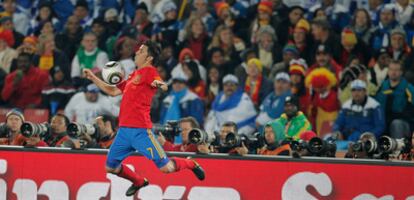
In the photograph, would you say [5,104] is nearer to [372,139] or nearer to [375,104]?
[375,104]

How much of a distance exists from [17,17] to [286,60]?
5.54 meters

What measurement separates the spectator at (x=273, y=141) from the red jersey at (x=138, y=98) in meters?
2.12

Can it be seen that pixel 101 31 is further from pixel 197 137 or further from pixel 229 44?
pixel 197 137

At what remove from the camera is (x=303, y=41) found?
1861cm

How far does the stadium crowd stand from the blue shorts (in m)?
2.39

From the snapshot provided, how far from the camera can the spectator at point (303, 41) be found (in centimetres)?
1859

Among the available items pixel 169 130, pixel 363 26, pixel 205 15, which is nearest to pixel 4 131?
pixel 169 130

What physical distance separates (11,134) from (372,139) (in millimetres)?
4463

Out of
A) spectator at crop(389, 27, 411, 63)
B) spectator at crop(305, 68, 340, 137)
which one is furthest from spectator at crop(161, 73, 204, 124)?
spectator at crop(389, 27, 411, 63)

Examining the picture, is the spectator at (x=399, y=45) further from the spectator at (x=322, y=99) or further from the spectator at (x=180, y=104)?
the spectator at (x=180, y=104)

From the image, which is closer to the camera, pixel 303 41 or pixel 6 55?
pixel 303 41

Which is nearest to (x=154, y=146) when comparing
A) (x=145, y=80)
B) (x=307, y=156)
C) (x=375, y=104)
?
(x=145, y=80)

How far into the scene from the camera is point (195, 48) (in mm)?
19672

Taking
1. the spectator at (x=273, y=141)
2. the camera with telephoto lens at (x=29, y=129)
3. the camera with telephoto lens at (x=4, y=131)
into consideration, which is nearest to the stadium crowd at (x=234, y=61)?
the camera with telephoto lens at (x=4, y=131)
